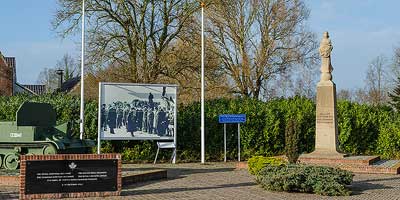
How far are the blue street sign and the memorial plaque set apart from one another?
12324 millimetres

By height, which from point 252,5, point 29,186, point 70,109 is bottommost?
point 29,186

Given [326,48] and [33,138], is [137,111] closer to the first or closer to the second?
[33,138]

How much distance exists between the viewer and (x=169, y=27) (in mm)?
30547

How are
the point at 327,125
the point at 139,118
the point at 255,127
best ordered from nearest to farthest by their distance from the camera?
the point at 327,125
the point at 139,118
the point at 255,127

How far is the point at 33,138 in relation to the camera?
17188 millimetres

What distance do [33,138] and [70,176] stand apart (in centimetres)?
513

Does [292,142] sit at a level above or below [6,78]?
below

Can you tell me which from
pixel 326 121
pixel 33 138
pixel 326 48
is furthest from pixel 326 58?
pixel 33 138

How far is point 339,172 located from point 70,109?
14.3m

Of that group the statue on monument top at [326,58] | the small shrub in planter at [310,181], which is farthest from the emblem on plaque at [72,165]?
the statue on monument top at [326,58]

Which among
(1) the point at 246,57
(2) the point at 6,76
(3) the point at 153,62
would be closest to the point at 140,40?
(3) the point at 153,62

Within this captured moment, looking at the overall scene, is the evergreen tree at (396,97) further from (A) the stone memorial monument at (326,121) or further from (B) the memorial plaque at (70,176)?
(B) the memorial plaque at (70,176)

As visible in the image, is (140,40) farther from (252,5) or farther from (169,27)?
(252,5)

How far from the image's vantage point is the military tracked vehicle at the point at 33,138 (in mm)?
17125
